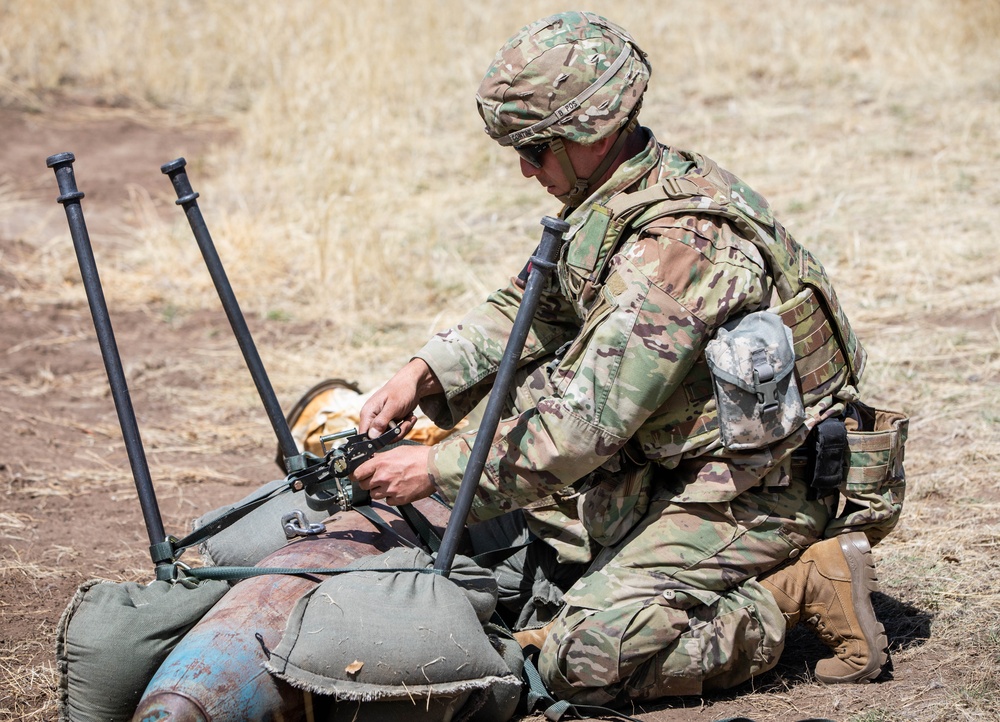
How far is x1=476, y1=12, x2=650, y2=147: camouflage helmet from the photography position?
3.11 metres

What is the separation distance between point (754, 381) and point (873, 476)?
→ 613 mm

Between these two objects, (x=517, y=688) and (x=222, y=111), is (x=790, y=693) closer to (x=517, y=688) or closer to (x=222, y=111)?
(x=517, y=688)

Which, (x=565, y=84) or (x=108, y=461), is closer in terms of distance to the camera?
(x=565, y=84)

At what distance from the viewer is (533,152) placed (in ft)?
10.6

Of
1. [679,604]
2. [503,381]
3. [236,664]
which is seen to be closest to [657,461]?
[679,604]

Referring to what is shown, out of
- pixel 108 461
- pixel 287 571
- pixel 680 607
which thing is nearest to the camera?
pixel 287 571

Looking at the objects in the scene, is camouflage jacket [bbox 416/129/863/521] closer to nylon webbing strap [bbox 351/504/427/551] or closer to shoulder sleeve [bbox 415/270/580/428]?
shoulder sleeve [bbox 415/270/580/428]

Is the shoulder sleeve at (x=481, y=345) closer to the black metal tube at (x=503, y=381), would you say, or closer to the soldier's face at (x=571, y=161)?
the soldier's face at (x=571, y=161)

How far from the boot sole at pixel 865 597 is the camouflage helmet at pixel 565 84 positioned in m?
1.41

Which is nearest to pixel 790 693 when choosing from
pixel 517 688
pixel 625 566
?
pixel 625 566

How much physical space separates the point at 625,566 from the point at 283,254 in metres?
5.24

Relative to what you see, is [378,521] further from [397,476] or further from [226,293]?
[226,293]

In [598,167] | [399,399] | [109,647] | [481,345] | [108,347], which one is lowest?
[109,647]

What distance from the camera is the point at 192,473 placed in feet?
16.7
